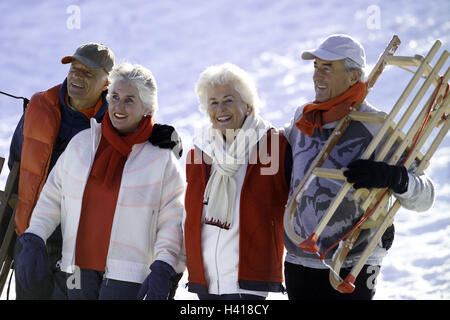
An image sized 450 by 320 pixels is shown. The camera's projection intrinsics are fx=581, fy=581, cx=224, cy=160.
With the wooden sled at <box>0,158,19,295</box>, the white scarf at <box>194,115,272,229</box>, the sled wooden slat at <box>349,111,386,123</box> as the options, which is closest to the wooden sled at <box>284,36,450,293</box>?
the sled wooden slat at <box>349,111,386,123</box>

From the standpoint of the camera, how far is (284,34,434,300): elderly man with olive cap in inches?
122

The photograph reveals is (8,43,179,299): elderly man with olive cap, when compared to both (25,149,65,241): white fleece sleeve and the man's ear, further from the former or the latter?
the man's ear

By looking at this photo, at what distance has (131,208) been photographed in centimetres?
352

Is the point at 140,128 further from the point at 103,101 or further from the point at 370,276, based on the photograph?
the point at 370,276

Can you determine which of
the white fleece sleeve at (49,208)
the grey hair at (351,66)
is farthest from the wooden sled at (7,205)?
the grey hair at (351,66)

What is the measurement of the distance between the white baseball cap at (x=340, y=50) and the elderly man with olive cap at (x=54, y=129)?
1118 mm

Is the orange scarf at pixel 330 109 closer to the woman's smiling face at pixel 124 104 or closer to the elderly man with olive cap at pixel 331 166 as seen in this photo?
the elderly man with olive cap at pixel 331 166

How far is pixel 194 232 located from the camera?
3393 mm

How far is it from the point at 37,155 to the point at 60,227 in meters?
0.54

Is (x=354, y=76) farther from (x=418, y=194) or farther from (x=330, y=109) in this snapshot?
(x=418, y=194)

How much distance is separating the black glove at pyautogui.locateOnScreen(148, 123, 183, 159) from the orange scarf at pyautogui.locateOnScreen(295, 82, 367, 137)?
88 centimetres

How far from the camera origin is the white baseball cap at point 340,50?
10.5 feet

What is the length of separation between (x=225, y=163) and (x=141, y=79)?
2.62 ft
